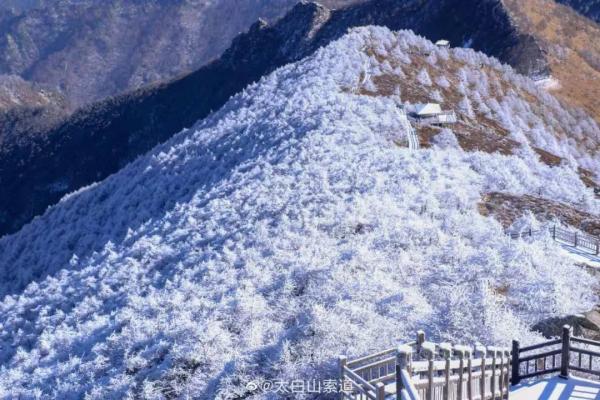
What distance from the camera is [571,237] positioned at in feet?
74.8

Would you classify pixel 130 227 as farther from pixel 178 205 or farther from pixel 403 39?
pixel 403 39

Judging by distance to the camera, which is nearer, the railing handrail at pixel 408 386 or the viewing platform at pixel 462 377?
the railing handrail at pixel 408 386

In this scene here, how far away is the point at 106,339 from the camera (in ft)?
66.2

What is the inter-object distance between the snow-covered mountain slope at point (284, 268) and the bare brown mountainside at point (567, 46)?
1628 inches

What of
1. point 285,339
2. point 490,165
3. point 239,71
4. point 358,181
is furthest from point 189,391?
point 239,71

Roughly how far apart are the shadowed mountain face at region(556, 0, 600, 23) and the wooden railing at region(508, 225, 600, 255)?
149 m

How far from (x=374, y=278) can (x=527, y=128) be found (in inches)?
1488

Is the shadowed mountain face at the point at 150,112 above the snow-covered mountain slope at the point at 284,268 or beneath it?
above

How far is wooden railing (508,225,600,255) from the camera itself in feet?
73.5

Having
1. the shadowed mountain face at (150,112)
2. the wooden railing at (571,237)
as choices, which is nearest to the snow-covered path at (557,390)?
the wooden railing at (571,237)

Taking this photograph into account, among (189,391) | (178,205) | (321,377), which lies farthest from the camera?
(178,205)

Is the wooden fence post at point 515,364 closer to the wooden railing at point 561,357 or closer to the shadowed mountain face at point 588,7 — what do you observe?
the wooden railing at point 561,357

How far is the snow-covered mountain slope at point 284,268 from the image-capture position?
16.4 m

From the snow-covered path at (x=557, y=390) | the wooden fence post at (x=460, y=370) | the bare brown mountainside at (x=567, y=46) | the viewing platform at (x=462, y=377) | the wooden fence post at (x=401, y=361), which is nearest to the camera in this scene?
the wooden fence post at (x=401, y=361)
